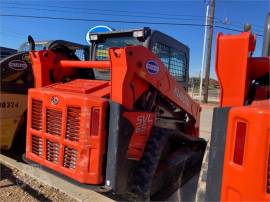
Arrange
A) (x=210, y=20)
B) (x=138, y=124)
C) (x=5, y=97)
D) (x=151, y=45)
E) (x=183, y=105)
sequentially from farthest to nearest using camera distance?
(x=210, y=20) → (x=5, y=97) → (x=183, y=105) → (x=151, y=45) → (x=138, y=124)

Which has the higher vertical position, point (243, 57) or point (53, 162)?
point (243, 57)

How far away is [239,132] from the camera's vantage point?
77.1 inches

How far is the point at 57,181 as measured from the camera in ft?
14.7

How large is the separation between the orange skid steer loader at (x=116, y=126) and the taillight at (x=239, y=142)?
4.67 feet

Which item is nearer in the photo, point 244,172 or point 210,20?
point 244,172

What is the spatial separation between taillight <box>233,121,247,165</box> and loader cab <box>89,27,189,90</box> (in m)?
2.17

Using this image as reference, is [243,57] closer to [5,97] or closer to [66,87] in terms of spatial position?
[66,87]

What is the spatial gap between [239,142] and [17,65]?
3544 millimetres

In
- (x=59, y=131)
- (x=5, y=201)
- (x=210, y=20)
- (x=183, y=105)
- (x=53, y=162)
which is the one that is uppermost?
(x=210, y=20)

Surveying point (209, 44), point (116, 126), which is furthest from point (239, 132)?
point (209, 44)

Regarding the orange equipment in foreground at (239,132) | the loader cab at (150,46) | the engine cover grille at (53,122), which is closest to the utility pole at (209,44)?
the loader cab at (150,46)

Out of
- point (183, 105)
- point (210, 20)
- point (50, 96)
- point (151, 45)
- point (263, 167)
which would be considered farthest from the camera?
point (210, 20)

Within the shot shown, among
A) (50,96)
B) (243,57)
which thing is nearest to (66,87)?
(50,96)

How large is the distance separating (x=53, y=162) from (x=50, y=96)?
27.5 inches
